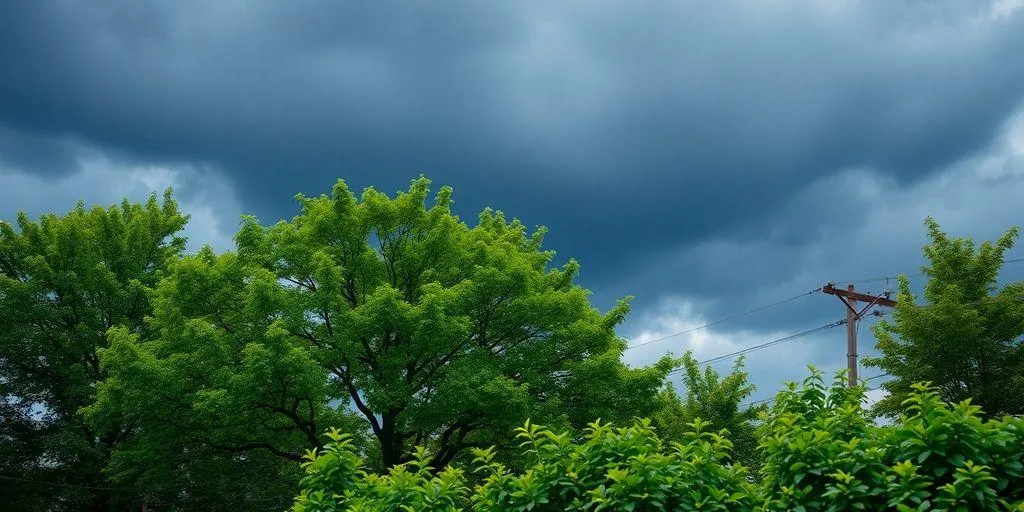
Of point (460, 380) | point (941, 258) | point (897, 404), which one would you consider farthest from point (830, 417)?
point (941, 258)

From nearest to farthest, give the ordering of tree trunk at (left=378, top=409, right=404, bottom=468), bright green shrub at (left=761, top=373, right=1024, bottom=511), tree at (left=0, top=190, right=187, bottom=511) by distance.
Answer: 1. bright green shrub at (left=761, top=373, right=1024, bottom=511)
2. tree trunk at (left=378, top=409, right=404, bottom=468)
3. tree at (left=0, top=190, right=187, bottom=511)

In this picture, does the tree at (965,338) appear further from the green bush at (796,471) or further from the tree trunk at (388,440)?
the green bush at (796,471)

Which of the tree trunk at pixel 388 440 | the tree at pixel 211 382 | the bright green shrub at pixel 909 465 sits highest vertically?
the tree at pixel 211 382

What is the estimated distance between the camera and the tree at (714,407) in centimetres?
2972

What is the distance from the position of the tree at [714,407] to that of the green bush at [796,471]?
22492 mm

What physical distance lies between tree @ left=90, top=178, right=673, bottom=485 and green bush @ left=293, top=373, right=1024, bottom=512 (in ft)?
40.1

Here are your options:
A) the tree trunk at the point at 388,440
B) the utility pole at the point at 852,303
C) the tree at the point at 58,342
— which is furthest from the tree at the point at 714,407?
the tree at the point at 58,342

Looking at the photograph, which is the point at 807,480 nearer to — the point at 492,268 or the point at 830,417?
the point at 830,417

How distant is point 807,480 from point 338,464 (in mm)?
4618

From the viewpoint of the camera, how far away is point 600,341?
74.2ft

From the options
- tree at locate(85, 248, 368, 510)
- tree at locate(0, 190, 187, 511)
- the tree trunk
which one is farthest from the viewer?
tree at locate(0, 190, 187, 511)

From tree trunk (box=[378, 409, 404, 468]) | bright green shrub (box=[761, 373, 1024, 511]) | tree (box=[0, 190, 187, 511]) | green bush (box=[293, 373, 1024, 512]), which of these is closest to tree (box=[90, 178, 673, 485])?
tree trunk (box=[378, 409, 404, 468])

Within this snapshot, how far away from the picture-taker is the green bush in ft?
19.1

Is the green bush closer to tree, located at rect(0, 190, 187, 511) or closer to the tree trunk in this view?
the tree trunk
